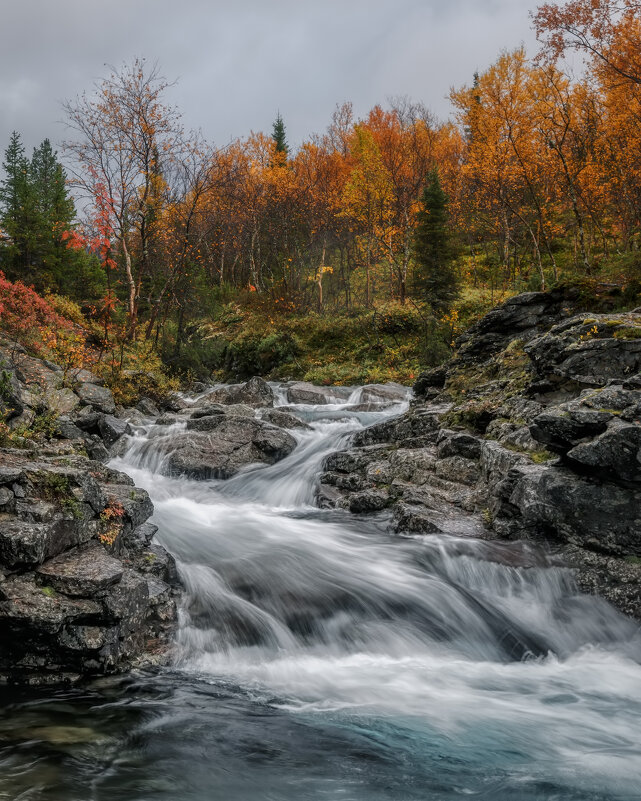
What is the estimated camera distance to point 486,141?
2256 centimetres

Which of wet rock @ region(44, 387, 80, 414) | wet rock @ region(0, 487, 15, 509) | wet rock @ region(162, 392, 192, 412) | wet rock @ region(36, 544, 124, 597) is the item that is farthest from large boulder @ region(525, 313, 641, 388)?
wet rock @ region(162, 392, 192, 412)

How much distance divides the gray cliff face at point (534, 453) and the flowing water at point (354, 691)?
0.46 metres

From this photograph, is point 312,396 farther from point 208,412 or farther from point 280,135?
point 280,135

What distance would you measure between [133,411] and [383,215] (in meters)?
18.6

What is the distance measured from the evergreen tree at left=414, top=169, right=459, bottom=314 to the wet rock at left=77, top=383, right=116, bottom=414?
13.3 m

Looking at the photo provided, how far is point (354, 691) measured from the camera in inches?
193

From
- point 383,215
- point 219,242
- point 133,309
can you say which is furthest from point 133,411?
point 219,242

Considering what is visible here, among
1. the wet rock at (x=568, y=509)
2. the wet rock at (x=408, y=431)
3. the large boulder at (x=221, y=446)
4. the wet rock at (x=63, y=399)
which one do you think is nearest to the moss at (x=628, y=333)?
the wet rock at (x=568, y=509)

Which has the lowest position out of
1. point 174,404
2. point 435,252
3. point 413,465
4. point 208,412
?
point 413,465

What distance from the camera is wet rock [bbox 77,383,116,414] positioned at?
531 inches

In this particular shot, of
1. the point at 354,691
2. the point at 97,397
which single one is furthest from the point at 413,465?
the point at 97,397

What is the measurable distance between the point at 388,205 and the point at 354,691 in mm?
26833

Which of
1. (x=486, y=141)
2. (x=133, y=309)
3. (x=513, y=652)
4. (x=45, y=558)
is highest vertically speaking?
(x=486, y=141)

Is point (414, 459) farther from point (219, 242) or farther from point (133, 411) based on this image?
point (219, 242)
